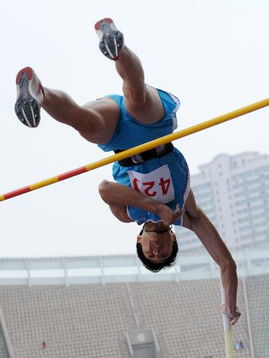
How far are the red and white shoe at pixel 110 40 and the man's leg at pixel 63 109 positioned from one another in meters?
0.27

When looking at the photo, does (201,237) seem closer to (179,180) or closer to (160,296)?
(179,180)

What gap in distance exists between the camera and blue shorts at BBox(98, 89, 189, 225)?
12.9 ft

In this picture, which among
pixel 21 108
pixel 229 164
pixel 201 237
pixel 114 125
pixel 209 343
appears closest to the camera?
pixel 21 108

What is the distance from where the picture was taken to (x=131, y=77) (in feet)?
12.2

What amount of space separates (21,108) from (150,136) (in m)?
0.71

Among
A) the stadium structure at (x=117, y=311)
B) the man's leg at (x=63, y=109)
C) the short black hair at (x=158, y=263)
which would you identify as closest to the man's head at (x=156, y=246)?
the short black hair at (x=158, y=263)

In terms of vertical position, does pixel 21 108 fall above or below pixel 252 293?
below

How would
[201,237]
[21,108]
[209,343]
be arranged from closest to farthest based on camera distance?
[21,108] < [201,237] < [209,343]

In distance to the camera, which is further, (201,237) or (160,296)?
(160,296)

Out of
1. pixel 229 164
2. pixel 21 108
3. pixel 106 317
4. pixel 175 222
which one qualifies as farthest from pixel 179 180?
pixel 229 164

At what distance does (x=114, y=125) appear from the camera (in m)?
3.92

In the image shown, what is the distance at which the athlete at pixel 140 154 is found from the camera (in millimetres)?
3746

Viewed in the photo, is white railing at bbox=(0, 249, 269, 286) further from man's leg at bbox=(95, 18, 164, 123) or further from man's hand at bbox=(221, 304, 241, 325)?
man's leg at bbox=(95, 18, 164, 123)

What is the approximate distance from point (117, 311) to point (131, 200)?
1474cm
